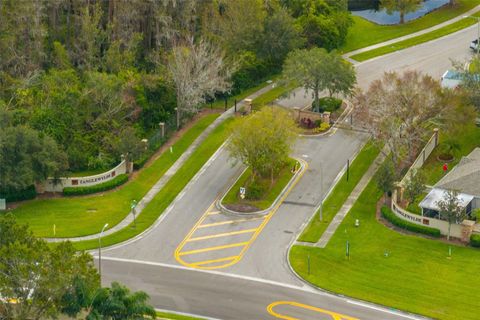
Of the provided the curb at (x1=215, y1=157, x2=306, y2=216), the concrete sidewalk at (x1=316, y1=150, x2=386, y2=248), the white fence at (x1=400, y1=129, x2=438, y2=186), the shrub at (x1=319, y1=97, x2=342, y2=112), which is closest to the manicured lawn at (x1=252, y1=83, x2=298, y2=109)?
the shrub at (x1=319, y1=97, x2=342, y2=112)

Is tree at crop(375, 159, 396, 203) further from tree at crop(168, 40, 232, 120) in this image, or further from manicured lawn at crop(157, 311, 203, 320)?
Result: manicured lawn at crop(157, 311, 203, 320)

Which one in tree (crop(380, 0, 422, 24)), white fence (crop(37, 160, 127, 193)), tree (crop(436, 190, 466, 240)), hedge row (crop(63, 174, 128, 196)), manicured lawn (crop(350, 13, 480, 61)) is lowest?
hedge row (crop(63, 174, 128, 196))

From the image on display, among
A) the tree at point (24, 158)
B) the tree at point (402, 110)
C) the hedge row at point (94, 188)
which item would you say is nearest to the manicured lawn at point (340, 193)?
the tree at point (402, 110)

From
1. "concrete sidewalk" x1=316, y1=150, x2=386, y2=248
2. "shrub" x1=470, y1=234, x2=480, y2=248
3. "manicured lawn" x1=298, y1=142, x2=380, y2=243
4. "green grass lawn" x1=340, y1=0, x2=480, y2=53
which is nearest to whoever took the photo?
"shrub" x1=470, y1=234, x2=480, y2=248

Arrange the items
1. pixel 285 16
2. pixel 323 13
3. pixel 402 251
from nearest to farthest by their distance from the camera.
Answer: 1. pixel 402 251
2. pixel 285 16
3. pixel 323 13

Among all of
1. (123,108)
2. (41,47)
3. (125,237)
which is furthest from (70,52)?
(125,237)

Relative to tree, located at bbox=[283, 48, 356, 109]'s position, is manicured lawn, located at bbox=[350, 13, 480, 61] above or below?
below

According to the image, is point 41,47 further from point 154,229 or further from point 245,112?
point 154,229

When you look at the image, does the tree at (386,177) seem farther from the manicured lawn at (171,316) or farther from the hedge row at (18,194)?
the hedge row at (18,194)
